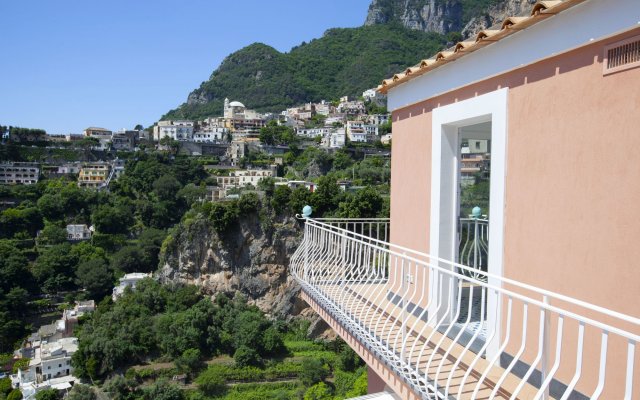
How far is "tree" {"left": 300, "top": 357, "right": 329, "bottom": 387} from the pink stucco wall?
19330 mm

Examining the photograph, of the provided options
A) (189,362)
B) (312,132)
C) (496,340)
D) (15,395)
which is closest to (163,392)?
(189,362)

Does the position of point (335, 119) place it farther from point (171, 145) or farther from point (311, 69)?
point (311, 69)

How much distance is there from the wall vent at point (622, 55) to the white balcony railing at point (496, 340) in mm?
1281

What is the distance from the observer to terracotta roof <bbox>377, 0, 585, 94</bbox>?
2.77 meters

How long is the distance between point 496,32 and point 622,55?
996 millimetres

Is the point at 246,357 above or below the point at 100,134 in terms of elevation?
below

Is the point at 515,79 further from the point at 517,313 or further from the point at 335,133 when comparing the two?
the point at 335,133

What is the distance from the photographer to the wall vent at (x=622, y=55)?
230 centimetres

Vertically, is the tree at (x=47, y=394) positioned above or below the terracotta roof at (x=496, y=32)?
below

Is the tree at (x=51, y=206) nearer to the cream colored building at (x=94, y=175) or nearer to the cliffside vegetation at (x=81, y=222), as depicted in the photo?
the cliffside vegetation at (x=81, y=222)

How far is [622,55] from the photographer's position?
7.82ft

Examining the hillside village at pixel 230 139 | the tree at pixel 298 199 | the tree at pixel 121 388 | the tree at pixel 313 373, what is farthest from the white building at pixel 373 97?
the tree at pixel 121 388

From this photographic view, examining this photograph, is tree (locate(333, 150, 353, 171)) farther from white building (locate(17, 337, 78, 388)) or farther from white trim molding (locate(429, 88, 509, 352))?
white trim molding (locate(429, 88, 509, 352))

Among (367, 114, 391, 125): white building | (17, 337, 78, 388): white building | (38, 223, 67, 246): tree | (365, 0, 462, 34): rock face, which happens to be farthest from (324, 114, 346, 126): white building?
(17, 337, 78, 388): white building
